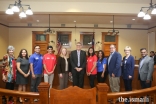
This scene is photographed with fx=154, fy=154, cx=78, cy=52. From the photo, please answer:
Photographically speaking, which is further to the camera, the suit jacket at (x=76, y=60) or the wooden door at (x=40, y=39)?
the wooden door at (x=40, y=39)

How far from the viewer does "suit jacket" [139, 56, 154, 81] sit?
3.56m

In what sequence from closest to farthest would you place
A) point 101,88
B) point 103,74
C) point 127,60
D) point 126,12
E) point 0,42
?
point 101,88 → point 127,60 → point 103,74 → point 126,12 → point 0,42

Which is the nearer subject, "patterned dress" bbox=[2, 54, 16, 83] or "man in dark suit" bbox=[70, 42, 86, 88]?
"patterned dress" bbox=[2, 54, 16, 83]

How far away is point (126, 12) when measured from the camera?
202 inches

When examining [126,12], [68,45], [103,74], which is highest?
[126,12]

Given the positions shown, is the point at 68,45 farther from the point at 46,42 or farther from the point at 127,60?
the point at 127,60

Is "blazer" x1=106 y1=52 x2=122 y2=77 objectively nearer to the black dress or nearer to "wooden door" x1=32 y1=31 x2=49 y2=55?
the black dress

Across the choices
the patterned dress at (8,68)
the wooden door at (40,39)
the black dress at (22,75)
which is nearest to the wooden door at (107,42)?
the wooden door at (40,39)

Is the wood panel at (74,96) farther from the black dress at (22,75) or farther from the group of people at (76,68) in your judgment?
the black dress at (22,75)

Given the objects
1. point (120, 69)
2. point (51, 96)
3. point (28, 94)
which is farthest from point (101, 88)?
point (120, 69)

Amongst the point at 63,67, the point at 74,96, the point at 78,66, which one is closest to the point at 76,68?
the point at 78,66

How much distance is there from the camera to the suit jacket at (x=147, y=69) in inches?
140

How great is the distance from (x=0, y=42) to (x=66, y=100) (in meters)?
7.65

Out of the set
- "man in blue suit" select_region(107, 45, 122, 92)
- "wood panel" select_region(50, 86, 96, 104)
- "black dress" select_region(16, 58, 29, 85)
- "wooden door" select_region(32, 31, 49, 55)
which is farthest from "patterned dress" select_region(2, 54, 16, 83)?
"wooden door" select_region(32, 31, 49, 55)
